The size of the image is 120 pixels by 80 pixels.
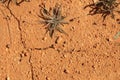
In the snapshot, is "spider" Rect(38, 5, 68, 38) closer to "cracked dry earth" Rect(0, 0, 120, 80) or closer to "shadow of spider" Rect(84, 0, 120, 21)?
"cracked dry earth" Rect(0, 0, 120, 80)

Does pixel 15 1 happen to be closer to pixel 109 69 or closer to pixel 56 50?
pixel 56 50

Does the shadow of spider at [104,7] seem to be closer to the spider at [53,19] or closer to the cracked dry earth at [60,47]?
the cracked dry earth at [60,47]

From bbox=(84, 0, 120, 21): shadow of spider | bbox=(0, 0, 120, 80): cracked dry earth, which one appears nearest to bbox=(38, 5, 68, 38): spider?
bbox=(0, 0, 120, 80): cracked dry earth

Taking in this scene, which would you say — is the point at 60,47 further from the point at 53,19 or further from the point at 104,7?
the point at 104,7

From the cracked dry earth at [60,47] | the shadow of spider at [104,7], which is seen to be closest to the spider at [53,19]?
the cracked dry earth at [60,47]

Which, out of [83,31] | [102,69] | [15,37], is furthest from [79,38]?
[15,37]

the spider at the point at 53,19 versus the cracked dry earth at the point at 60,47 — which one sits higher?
the spider at the point at 53,19

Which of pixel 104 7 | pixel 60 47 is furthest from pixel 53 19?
pixel 104 7
